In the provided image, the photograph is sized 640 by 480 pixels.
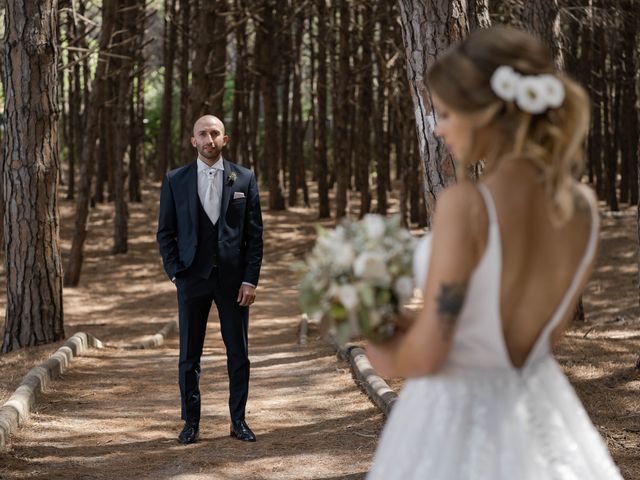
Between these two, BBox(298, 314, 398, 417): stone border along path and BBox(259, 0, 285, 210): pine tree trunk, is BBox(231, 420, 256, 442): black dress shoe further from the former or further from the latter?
BBox(259, 0, 285, 210): pine tree trunk

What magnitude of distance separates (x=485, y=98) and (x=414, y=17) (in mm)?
4947

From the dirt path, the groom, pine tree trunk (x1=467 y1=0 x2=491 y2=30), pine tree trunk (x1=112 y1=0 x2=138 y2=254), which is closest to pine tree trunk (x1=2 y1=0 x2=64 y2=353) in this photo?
the dirt path

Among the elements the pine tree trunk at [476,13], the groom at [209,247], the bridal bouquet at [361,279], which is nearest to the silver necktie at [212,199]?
the groom at [209,247]

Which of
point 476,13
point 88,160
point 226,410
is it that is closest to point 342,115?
point 88,160

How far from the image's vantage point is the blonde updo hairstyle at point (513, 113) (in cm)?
240

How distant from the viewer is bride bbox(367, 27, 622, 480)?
2.36 m

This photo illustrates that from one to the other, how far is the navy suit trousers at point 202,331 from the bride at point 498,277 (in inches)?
165

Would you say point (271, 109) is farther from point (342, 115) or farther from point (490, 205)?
point (490, 205)

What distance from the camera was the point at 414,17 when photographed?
23.5ft

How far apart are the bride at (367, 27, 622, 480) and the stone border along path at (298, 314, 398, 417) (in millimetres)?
4596

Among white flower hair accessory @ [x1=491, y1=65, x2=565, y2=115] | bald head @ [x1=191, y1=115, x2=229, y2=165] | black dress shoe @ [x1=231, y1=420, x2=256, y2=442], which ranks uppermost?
bald head @ [x1=191, y1=115, x2=229, y2=165]

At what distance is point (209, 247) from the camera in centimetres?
677

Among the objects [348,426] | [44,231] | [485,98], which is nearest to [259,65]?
[44,231]

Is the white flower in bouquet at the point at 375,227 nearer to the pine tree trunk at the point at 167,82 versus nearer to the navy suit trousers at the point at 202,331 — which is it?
the navy suit trousers at the point at 202,331
